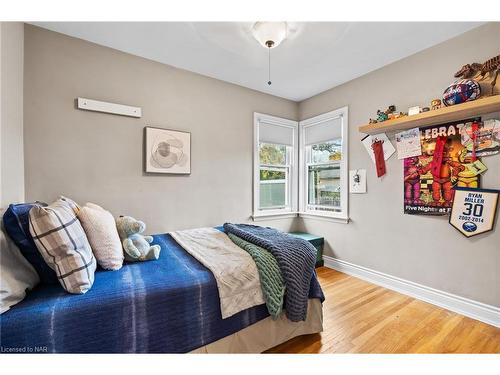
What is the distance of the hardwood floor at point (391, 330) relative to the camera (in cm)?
158

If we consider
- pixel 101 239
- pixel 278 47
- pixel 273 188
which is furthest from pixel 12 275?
pixel 273 188

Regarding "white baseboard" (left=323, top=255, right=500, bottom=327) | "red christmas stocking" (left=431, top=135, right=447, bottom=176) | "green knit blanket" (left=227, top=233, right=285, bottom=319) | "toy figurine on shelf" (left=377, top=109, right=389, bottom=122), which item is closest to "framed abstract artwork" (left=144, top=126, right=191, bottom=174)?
"green knit blanket" (left=227, top=233, right=285, bottom=319)

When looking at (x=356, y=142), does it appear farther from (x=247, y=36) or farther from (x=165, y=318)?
(x=165, y=318)

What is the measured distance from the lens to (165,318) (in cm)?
117

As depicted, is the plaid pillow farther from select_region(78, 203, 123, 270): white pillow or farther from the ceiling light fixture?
the ceiling light fixture

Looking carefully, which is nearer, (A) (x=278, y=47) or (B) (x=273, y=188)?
(A) (x=278, y=47)

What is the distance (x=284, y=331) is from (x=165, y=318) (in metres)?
0.85

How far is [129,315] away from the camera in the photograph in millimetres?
1089

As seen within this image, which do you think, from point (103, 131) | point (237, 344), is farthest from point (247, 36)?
point (237, 344)

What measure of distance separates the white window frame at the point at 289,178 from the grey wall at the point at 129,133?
100 millimetres

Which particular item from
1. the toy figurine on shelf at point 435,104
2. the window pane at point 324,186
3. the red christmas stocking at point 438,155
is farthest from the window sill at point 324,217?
the toy figurine on shelf at point 435,104

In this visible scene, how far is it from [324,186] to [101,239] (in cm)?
286

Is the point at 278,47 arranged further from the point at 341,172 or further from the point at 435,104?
the point at 341,172

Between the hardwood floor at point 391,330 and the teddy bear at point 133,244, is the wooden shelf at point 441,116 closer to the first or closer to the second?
the hardwood floor at point 391,330
